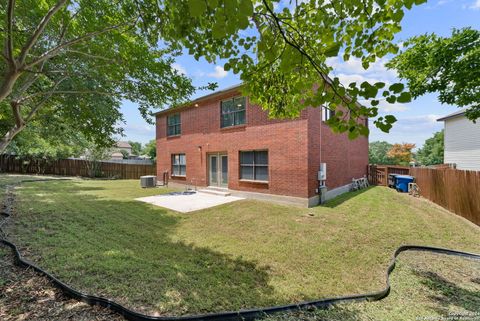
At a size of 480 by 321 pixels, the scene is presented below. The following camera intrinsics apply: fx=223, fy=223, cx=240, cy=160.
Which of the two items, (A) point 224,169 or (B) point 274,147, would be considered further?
(A) point 224,169

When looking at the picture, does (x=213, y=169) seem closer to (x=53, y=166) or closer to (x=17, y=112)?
(x=17, y=112)

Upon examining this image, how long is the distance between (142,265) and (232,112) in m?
9.31

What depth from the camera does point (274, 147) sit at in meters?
10.3

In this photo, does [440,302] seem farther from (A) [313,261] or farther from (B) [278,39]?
(B) [278,39]

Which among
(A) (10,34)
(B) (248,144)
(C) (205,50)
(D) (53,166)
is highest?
(A) (10,34)

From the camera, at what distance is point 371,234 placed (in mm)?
6336

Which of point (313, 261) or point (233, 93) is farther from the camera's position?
point (233, 93)

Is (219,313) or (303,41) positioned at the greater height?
(303,41)

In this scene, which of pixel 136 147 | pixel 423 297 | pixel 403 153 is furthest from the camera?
pixel 136 147

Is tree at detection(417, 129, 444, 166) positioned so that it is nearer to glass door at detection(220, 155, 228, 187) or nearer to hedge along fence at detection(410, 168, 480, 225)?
hedge along fence at detection(410, 168, 480, 225)

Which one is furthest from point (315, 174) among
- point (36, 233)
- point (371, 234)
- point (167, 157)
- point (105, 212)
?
point (167, 157)

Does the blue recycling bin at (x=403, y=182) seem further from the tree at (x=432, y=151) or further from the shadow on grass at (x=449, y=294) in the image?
the tree at (x=432, y=151)

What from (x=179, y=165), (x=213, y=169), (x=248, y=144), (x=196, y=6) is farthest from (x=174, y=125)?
(x=196, y=6)

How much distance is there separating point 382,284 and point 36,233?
8.04 meters
